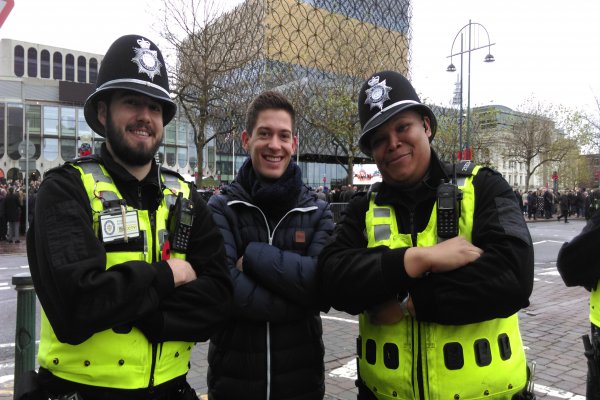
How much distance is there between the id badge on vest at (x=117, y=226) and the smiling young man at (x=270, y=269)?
1.90ft

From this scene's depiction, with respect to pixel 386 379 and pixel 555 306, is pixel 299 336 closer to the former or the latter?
pixel 386 379

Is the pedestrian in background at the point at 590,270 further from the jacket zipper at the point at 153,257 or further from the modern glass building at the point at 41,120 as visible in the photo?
the modern glass building at the point at 41,120

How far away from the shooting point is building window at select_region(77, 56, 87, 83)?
8850cm

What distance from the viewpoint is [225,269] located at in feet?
7.34

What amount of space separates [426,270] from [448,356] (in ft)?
1.21

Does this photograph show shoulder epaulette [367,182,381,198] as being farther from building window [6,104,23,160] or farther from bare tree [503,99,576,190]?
building window [6,104,23,160]

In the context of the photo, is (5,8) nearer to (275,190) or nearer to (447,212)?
(275,190)

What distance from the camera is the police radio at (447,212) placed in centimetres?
195

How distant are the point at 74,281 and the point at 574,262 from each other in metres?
2.52

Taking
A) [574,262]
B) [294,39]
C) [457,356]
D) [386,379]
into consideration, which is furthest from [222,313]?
[294,39]

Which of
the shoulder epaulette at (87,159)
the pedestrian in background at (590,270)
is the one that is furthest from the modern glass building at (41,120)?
the pedestrian in background at (590,270)

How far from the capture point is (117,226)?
1931 mm

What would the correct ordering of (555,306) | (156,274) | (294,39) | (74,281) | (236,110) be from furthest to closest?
1. (294,39)
2. (236,110)
3. (555,306)
4. (156,274)
5. (74,281)

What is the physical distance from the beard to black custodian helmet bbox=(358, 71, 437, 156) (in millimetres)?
1037
